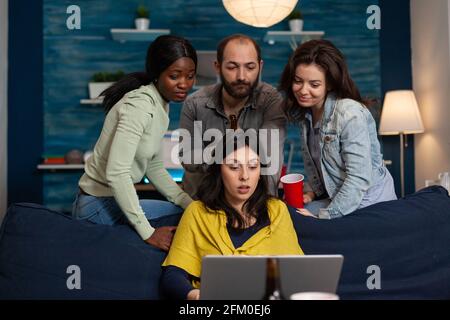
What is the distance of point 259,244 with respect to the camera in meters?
1.88

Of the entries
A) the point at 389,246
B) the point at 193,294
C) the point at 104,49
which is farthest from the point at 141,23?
the point at 193,294

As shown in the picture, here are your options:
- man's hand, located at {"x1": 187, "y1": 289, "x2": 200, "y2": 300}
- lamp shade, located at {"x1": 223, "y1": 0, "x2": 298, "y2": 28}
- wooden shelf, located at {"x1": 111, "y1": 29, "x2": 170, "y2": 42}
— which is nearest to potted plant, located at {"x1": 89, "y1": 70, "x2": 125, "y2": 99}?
wooden shelf, located at {"x1": 111, "y1": 29, "x2": 170, "y2": 42}

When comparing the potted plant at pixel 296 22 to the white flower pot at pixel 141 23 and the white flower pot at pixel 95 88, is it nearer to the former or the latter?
the white flower pot at pixel 141 23

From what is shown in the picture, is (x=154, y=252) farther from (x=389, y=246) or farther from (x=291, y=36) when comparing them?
(x=291, y=36)

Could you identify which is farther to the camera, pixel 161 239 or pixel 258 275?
pixel 161 239

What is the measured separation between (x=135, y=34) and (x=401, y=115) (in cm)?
230

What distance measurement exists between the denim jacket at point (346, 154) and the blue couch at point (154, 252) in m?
0.09

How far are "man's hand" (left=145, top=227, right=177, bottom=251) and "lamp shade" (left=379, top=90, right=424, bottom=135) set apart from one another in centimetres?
290

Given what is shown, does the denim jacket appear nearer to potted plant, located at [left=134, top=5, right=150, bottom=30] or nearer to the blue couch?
the blue couch

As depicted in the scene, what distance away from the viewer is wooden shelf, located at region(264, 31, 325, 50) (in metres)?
4.80

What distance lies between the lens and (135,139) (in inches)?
76.1

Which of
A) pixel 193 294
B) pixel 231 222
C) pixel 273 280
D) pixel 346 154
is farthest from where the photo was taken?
pixel 346 154
